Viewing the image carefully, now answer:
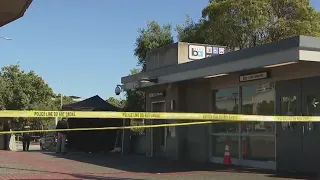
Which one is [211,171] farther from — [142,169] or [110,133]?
[110,133]

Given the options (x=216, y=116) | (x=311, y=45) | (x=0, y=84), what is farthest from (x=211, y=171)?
(x=0, y=84)

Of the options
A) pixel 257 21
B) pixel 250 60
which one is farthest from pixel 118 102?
pixel 250 60

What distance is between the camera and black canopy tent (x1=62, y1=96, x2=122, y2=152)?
2381 cm

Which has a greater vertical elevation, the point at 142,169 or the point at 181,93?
the point at 181,93

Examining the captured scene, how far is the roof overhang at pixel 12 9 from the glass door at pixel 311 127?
7.57m

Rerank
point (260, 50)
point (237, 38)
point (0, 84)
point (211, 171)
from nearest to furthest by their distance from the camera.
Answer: point (260, 50) < point (211, 171) < point (237, 38) < point (0, 84)

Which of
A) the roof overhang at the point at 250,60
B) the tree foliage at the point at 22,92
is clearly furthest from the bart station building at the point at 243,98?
the tree foliage at the point at 22,92

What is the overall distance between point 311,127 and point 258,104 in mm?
2479

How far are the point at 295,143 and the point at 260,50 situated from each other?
2.78 metres

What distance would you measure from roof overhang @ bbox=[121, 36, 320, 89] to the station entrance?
3.54 feet

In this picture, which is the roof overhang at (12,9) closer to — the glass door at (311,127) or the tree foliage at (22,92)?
the glass door at (311,127)

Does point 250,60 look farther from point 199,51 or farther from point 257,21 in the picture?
point 257,21

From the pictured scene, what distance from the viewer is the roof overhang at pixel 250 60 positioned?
37.8 ft

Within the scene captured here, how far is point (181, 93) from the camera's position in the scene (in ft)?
60.8
